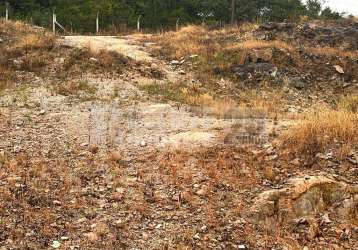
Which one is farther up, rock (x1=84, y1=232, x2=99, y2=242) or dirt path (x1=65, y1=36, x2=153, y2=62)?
dirt path (x1=65, y1=36, x2=153, y2=62)

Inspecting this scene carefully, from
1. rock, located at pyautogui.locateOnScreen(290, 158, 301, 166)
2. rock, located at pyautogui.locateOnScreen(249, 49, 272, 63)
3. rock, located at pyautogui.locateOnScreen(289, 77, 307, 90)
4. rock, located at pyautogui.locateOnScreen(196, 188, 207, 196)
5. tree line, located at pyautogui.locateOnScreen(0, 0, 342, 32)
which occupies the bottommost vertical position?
rock, located at pyautogui.locateOnScreen(196, 188, 207, 196)

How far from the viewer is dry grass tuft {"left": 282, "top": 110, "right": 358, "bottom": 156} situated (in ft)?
29.2

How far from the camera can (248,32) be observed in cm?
2258

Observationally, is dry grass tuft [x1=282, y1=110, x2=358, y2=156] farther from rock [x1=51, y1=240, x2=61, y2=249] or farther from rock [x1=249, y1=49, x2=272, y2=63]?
rock [x1=249, y1=49, x2=272, y2=63]

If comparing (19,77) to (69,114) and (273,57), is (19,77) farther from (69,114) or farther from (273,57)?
(273,57)

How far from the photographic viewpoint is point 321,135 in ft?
30.0

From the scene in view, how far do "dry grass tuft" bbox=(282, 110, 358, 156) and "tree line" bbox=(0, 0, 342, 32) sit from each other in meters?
23.4

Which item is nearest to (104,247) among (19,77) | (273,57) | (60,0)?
(19,77)

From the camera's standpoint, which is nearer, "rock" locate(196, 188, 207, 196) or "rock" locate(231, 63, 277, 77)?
"rock" locate(196, 188, 207, 196)

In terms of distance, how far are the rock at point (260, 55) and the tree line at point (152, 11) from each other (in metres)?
14.2

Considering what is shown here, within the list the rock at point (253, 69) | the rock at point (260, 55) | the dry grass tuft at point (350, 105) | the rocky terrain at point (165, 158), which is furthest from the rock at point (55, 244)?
the rock at point (260, 55)

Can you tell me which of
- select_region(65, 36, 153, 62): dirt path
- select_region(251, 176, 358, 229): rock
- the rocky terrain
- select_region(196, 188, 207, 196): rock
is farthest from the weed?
select_region(251, 176, 358, 229): rock

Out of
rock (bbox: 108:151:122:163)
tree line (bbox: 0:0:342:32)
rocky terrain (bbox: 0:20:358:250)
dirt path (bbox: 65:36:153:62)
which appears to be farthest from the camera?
tree line (bbox: 0:0:342:32)

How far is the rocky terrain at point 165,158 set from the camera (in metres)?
7.06
